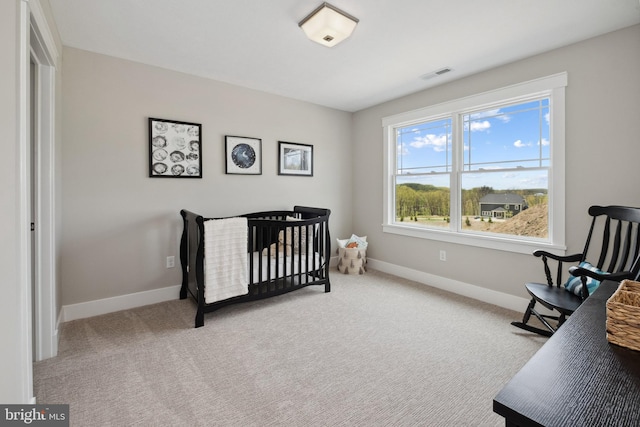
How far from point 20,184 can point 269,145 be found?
270cm

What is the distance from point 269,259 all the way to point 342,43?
80.5 inches

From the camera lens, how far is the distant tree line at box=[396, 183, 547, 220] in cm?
289

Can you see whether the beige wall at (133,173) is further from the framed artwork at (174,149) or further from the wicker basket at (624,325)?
the wicker basket at (624,325)

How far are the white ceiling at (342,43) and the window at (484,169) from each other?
1.49 feet

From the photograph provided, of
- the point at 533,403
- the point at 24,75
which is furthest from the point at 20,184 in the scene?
the point at 533,403

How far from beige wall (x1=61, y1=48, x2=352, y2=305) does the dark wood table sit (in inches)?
125

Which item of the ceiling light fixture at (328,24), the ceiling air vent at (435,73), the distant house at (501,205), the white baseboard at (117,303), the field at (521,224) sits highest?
the ceiling air vent at (435,73)

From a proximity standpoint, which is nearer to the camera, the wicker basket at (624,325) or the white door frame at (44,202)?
the wicker basket at (624,325)

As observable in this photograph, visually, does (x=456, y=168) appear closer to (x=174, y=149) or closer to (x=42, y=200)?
(x=174, y=149)

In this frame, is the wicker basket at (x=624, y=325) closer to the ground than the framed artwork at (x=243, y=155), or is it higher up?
closer to the ground

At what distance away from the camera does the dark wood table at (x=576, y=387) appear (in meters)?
0.56

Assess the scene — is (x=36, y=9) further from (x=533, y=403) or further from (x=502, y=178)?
(x=502, y=178)

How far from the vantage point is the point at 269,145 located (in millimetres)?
3781

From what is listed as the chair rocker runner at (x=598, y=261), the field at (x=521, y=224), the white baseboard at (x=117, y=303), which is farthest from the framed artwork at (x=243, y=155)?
the chair rocker runner at (x=598, y=261)
